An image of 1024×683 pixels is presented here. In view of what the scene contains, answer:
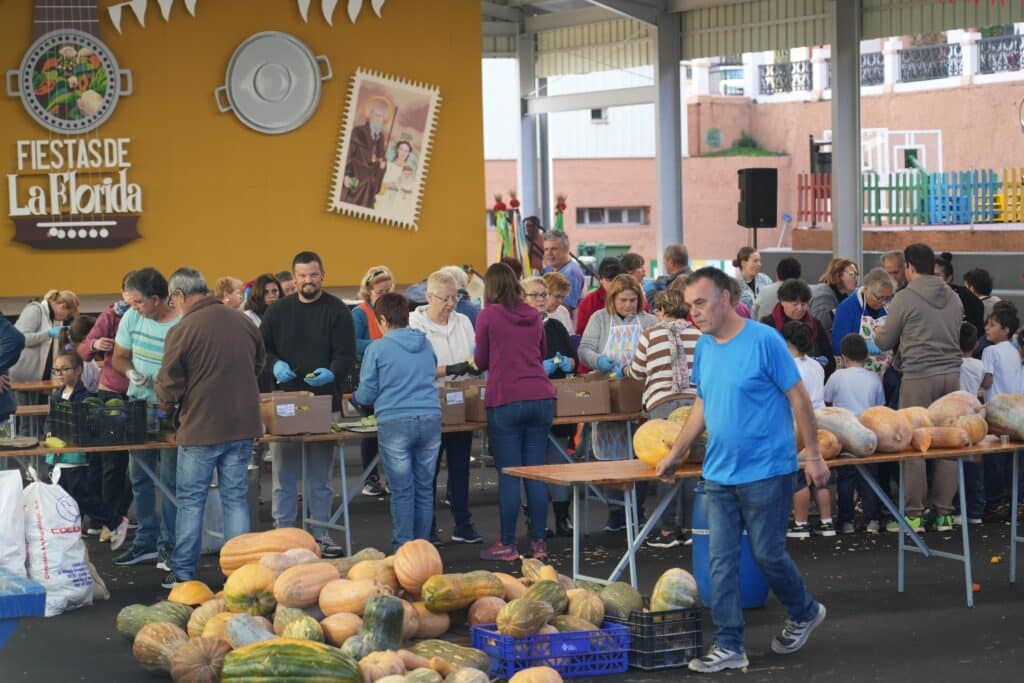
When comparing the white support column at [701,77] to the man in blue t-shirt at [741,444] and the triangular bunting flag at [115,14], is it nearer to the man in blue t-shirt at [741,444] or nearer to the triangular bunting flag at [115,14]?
the triangular bunting flag at [115,14]

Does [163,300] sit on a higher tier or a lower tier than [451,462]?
higher

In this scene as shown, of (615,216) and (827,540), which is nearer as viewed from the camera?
(827,540)

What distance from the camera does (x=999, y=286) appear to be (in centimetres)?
1988

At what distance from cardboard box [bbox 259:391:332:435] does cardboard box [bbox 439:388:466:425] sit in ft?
2.39

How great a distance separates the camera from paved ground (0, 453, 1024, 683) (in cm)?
661

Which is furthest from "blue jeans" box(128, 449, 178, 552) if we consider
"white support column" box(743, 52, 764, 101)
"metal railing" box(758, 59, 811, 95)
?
"white support column" box(743, 52, 764, 101)

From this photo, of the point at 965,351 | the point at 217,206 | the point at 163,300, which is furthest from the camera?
the point at 217,206

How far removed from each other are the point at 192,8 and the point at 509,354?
667 centimetres

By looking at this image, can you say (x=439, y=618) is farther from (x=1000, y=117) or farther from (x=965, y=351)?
(x=1000, y=117)

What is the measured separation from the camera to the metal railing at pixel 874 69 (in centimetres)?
3756

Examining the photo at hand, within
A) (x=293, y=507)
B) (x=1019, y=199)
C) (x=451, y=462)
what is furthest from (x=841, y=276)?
(x=1019, y=199)

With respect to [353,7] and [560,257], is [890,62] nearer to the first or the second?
[353,7]

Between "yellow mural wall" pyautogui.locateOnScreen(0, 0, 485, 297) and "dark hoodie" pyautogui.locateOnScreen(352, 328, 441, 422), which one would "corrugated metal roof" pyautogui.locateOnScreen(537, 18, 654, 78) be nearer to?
"yellow mural wall" pyautogui.locateOnScreen(0, 0, 485, 297)

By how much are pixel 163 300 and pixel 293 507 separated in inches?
55.7
